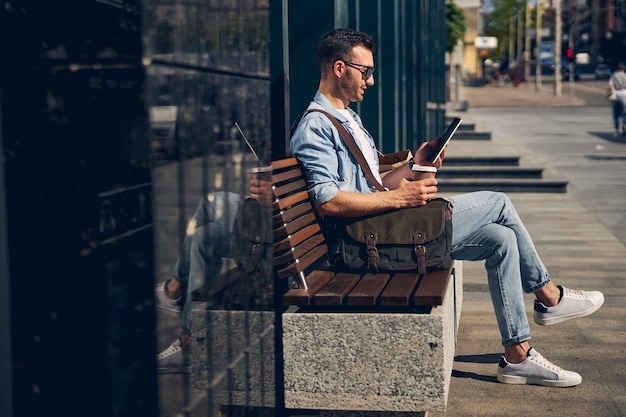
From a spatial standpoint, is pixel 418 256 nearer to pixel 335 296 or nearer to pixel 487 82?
pixel 335 296

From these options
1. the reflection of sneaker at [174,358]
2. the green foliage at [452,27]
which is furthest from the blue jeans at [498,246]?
the green foliage at [452,27]

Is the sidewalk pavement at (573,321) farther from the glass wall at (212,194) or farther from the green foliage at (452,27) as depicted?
the green foliage at (452,27)

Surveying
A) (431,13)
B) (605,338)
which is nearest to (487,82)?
(431,13)

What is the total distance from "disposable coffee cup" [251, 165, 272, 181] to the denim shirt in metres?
0.63

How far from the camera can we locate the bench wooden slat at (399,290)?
140 inches

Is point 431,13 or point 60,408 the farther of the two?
point 431,13

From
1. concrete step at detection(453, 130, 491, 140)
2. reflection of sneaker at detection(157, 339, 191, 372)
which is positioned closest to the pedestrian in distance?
concrete step at detection(453, 130, 491, 140)

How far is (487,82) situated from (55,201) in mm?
85299

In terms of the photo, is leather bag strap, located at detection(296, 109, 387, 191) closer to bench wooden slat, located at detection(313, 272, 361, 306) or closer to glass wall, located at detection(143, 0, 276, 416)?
bench wooden slat, located at detection(313, 272, 361, 306)

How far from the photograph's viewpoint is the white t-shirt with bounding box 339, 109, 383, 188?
4.32 m

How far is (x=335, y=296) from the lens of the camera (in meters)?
3.60

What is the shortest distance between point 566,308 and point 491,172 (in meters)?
9.62

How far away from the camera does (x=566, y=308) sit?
15.1 ft

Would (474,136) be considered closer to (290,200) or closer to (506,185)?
→ (506,185)
